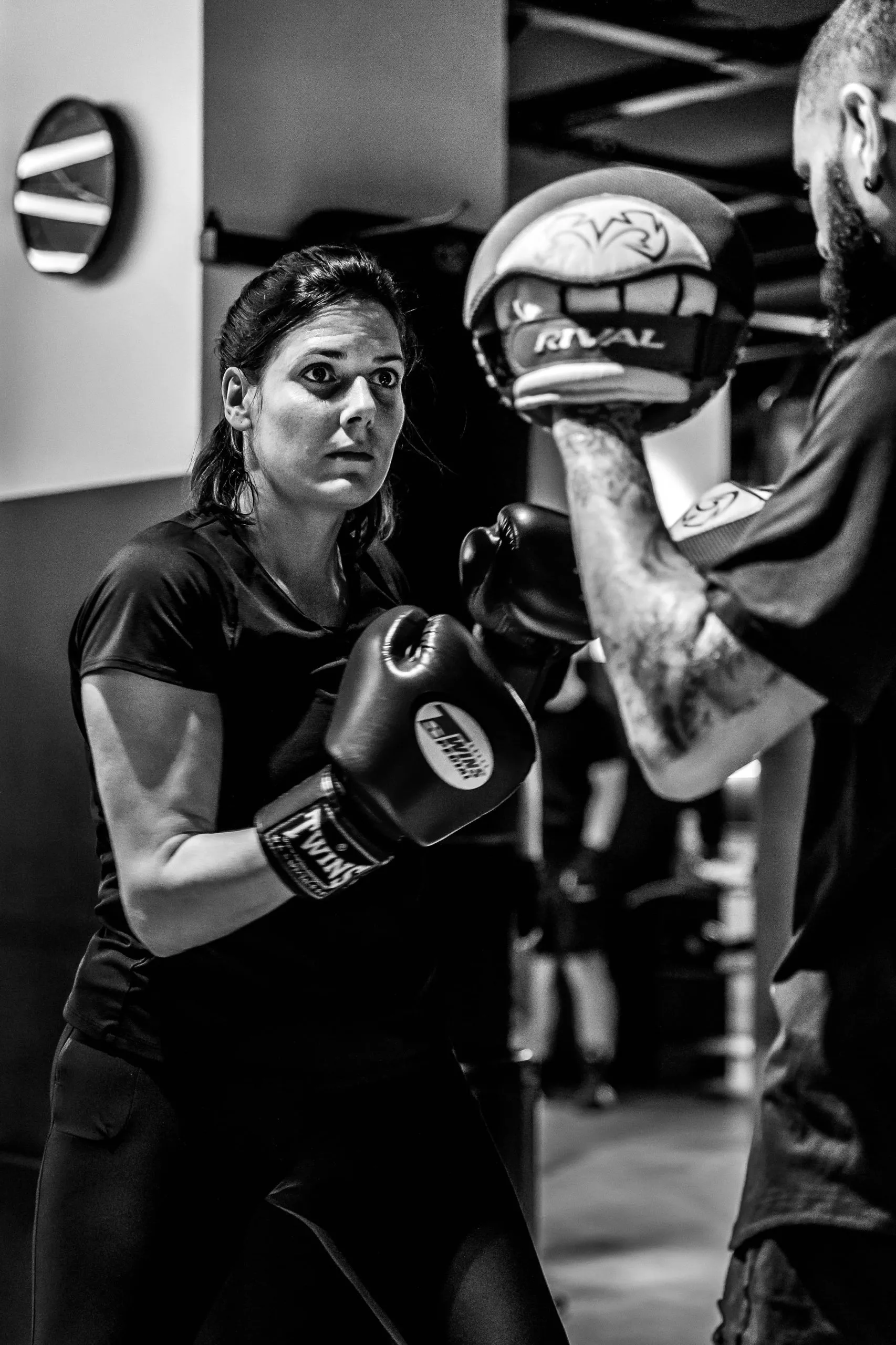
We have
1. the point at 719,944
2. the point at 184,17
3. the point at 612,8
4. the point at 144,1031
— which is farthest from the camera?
the point at 719,944

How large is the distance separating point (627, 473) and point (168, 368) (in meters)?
1.34

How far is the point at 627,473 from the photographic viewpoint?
50.3 inches

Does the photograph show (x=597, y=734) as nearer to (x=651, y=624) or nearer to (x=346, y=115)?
(x=346, y=115)

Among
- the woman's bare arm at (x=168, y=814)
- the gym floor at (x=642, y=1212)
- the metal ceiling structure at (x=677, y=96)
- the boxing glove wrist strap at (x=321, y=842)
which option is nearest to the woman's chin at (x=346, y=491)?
the woman's bare arm at (x=168, y=814)

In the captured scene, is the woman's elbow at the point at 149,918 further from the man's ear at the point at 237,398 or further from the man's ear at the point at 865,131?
the man's ear at the point at 865,131

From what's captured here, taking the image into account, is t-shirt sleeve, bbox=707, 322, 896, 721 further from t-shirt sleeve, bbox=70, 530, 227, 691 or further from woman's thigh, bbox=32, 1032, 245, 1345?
woman's thigh, bbox=32, 1032, 245, 1345

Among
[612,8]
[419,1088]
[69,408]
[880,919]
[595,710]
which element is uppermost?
[612,8]

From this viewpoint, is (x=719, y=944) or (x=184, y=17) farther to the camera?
(x=719, y=944)

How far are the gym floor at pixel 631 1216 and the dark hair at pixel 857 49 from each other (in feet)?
6.50

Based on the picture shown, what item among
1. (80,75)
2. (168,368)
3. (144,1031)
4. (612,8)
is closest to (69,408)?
(168,368)

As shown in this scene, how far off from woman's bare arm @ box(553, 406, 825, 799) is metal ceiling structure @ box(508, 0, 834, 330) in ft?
10.2

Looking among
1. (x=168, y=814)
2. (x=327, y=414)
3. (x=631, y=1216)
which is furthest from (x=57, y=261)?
(x=631, y=1216)

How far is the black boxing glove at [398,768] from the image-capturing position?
1437mm

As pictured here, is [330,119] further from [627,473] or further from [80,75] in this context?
[627,473]
